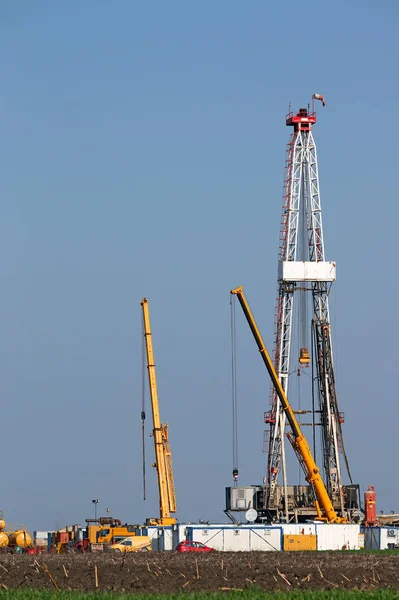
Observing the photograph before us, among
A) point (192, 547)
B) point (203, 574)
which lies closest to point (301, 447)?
point (192, 547)

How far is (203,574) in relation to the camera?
5550cm

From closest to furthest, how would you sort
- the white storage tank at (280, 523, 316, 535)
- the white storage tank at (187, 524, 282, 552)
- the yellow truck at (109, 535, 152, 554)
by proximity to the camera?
the white storage tank at (187, 524, 282, 552)
the yellow truck at (109, 535, 152, 554)
the white storage tank at (280, 523, 316, 535)

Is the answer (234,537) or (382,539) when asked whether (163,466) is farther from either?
(234,537)

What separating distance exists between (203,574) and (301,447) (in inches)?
1946

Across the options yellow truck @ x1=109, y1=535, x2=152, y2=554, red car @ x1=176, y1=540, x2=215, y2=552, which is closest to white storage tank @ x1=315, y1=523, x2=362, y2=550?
yellow truck @ x1=109, y1=535, x2=152, y2=554

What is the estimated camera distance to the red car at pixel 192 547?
80875 mm

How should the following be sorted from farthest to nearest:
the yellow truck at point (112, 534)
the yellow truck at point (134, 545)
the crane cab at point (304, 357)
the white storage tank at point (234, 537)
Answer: the crane cab at point (304, 357)
the yellow truck at point (112, 534)
the yellow truck at point (134, 545)
the white storage tank at point (234, 537)

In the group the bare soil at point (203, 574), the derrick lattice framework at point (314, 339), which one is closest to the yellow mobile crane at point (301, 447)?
Result: the derrick lattice framework at point (314, 339)

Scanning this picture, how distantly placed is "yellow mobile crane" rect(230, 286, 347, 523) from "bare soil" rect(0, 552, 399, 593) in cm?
3487

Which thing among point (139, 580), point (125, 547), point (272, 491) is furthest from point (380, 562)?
point (272, 491)

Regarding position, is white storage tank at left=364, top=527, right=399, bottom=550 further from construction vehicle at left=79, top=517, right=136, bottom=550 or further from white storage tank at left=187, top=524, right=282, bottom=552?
construction vehicle at left=79, top=517, right=136, bottom=550

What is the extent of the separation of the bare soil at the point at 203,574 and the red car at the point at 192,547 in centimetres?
1130

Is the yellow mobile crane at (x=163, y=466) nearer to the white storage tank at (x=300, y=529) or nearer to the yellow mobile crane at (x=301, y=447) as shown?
the yellow mobile crane at (x=301, y=447)

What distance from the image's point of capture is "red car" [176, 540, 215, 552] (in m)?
80.9
